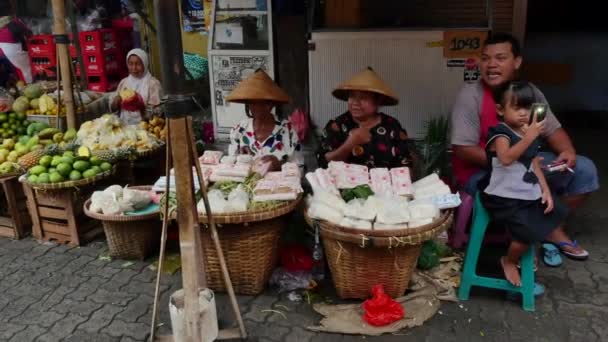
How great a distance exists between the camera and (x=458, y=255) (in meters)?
3.87

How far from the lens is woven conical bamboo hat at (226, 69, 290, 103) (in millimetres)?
3875

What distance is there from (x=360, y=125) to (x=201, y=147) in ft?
7.84

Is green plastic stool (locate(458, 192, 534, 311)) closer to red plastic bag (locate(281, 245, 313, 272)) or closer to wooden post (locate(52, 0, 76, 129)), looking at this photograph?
red plastic bag (locate(281, 245, 313, 272))

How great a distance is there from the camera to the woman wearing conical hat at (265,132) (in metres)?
3.99

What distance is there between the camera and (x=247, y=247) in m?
3.32

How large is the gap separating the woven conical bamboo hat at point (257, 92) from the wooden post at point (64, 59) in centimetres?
202

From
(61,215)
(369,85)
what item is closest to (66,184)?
(61,215)

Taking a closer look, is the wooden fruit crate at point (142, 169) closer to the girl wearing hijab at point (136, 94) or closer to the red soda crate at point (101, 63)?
the girl wearing hijab at point (136, 94)

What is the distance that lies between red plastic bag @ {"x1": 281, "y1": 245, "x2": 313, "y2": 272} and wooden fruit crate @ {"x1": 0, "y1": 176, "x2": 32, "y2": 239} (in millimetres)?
2556

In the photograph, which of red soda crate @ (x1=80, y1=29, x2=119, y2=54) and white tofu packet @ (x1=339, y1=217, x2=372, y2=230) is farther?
red soda crate @ (x1=80, y1=29, x2=119, y2=54)

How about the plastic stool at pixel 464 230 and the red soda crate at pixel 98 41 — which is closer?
the plastic stool at pixel 464 230

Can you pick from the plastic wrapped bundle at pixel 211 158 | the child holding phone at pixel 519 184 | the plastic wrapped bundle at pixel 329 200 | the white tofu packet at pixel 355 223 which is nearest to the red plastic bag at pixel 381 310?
the white tofu packet at pixel 355 223

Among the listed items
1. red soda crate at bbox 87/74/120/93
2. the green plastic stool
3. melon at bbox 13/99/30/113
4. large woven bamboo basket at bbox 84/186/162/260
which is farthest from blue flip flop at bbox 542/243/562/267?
red soda crate at bbox 87/74/120/93

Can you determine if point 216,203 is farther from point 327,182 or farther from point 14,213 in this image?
point 14,213
